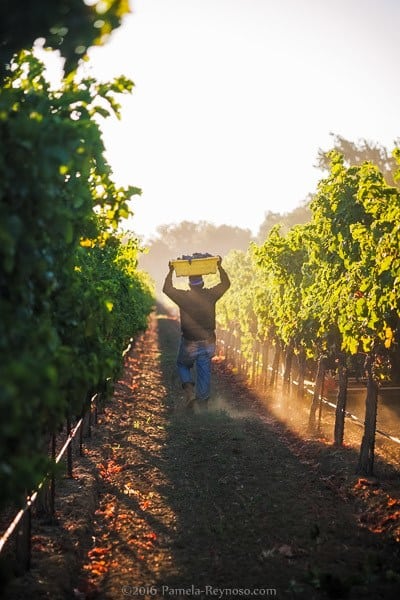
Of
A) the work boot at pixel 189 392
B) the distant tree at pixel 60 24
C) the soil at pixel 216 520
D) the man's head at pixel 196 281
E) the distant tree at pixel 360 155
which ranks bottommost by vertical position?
the soil at pixel 216 520

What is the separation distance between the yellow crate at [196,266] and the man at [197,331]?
0.39m

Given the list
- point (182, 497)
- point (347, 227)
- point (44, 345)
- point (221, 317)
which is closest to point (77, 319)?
point (44, 345)

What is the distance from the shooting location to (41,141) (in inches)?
129

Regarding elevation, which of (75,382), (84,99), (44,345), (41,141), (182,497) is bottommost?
(182,497)

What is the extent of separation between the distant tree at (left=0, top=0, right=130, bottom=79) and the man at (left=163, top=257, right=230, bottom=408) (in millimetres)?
9039

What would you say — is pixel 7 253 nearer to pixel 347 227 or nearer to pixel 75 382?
pixel 75 382

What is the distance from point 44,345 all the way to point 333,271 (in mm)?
8748

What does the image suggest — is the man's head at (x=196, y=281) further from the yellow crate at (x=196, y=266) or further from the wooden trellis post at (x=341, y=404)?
the wooden trellis post at (x=341, y=404)

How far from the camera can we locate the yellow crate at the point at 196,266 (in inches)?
517

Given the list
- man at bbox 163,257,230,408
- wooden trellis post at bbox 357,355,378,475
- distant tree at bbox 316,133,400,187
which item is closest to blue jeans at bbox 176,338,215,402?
man at bbox 163,257,230,408

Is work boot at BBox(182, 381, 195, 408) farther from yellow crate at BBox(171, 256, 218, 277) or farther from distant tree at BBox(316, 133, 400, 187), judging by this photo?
distant tree at BBox(316, 133, 400, 187)

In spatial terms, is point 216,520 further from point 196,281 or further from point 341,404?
point 196,281

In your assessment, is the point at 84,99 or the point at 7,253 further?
the point at 84,99

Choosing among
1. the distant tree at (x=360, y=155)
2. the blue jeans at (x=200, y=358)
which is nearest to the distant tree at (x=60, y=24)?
the blue jeans at (x=200, y=358)
